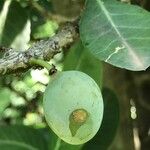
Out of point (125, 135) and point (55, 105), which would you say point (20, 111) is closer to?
point (125, 135)

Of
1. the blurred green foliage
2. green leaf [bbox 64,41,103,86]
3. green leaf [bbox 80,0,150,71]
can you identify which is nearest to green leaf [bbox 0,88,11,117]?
the blurred green foliage

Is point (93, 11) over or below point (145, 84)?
over

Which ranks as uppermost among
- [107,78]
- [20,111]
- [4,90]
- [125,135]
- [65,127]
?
[65,127]

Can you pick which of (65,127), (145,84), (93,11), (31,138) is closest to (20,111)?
(145,84)

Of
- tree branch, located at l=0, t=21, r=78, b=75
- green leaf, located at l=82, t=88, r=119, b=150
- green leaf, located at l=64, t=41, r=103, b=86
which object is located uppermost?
tree branch, located at l=0, t=21, r=78, b=75

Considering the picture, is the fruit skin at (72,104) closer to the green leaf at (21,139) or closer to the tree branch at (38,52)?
the tree branch at (38,52)

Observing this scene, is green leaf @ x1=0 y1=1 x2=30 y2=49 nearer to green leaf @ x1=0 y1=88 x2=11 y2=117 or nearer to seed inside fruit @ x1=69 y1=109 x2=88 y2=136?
green leaf @ x1=0 y1=88 x2=11 y2=117
